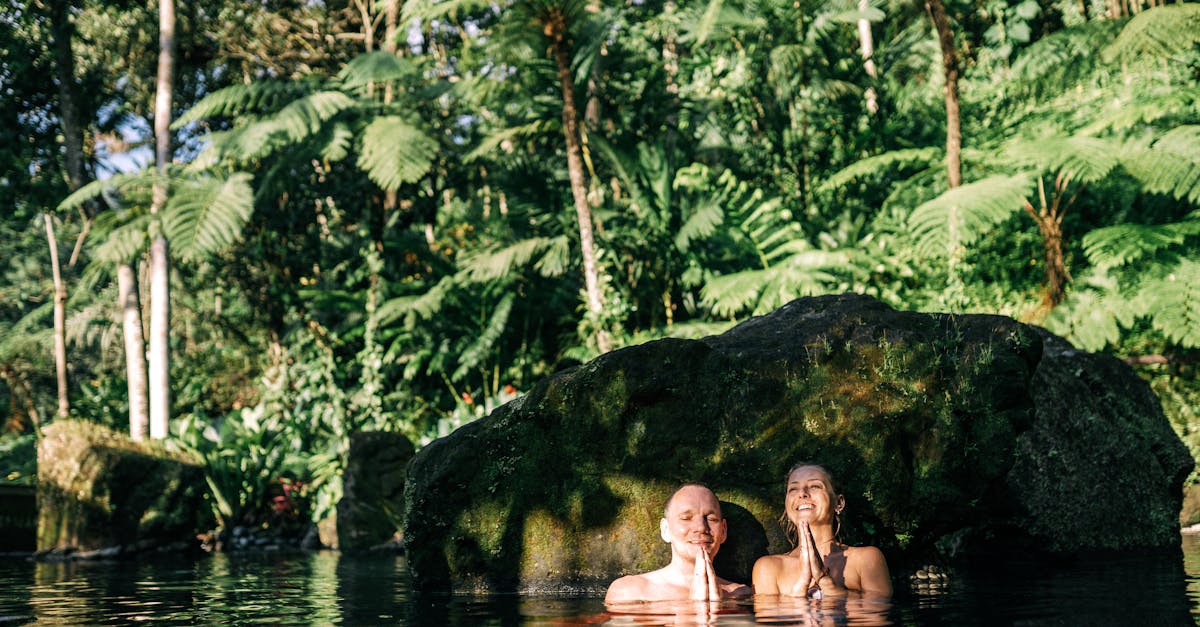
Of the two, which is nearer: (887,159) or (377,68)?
(887,159)

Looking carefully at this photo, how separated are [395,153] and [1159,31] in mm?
7095

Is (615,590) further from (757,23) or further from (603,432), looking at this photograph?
(757,23)

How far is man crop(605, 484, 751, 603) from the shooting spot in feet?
12.5

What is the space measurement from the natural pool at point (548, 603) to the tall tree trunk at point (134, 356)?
4983 mm

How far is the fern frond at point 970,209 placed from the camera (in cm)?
802

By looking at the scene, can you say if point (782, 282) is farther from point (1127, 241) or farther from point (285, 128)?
point (285, 128)

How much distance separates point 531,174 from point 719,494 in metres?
7.90

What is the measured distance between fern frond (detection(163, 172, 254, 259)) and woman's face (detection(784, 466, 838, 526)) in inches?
314

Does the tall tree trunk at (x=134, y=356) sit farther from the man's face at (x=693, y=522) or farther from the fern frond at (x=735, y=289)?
the man's face at (x=693, y=522)

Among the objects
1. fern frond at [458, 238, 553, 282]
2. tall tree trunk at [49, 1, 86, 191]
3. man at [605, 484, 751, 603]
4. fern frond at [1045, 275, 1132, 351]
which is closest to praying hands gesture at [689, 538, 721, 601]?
man at [605, 484, 751, 603]

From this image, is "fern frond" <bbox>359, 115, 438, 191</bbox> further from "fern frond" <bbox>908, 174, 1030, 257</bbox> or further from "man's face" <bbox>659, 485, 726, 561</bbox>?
"man's face" <bbox>659, 485, 726, 561</bbox>

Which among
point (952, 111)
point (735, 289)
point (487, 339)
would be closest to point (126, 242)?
point (487, 339)

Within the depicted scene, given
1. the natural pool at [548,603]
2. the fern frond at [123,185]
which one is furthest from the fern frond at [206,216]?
the natural pool at [548,603]

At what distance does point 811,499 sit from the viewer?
3.85m
